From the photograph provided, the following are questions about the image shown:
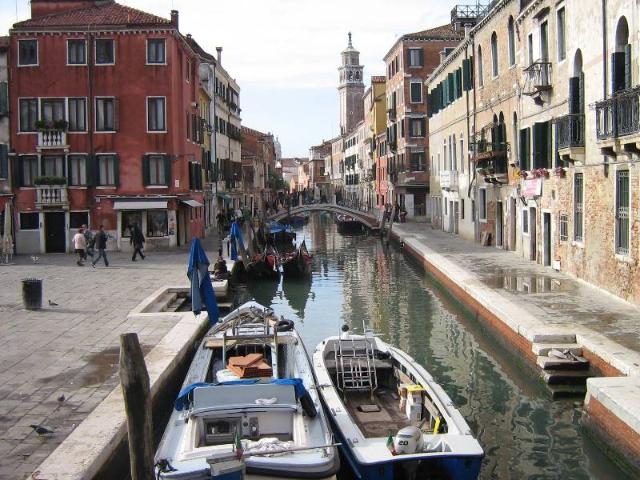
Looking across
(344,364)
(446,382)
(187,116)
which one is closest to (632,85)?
(446,382)

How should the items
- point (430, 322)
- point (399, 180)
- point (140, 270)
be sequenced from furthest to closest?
1. point (399, 180)
2. point (140, 270)
3. point (430, 322)

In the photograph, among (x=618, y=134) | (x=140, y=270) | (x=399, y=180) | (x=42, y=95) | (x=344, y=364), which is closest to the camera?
(x=344, y=364)

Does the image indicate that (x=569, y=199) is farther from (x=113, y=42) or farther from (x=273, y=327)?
(x=113, y=42)

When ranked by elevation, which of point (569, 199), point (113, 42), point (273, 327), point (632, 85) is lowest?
point (273, 327)

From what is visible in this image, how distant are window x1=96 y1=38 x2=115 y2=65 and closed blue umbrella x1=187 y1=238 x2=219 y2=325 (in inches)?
612

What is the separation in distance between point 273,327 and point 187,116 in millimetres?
20360

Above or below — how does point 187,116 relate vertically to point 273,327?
above

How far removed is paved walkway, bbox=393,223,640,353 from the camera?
491 inches

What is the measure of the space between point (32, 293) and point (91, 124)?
13.7 m

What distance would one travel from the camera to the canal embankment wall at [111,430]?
695cm

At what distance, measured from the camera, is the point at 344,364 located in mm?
10891

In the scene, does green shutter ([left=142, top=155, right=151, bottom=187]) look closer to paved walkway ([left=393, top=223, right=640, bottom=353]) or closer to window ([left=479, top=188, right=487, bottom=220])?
paved walkway ([left=393, top=223, right=640, bottom=353])

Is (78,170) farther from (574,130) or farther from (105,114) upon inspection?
(574,130)

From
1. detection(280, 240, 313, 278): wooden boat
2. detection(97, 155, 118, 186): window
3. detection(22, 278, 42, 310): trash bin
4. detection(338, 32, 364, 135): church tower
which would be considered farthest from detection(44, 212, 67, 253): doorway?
detection(338, 32, 364, 135): church tower
